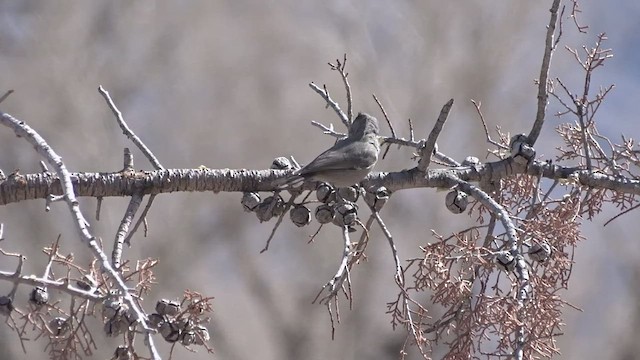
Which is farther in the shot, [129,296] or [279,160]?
[279,160]

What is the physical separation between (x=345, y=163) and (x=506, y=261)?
172mm

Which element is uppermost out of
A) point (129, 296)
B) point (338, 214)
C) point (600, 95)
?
point (600, 95)

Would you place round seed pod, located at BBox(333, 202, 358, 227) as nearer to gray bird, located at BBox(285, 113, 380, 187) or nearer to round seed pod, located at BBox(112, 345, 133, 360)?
gray bird, located at BBox(285, 113, 380, 187)

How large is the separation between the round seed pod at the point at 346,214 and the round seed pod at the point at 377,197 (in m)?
0.03

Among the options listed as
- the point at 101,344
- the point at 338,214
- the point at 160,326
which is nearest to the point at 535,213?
the point at 338,214

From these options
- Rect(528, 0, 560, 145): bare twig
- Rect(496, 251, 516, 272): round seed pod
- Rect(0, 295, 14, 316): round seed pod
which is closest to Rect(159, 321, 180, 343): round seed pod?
Rect(0, 295, 14, 316): round seed pod

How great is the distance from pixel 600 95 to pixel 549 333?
25 cm

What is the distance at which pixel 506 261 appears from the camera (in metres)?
0.55

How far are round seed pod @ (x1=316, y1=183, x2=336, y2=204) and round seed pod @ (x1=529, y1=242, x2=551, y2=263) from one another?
0.55ft

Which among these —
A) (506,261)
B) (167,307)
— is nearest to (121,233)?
(167,307)

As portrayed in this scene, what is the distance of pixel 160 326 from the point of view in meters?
0.50

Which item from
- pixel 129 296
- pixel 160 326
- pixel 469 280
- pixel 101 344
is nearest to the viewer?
pixel 129 296

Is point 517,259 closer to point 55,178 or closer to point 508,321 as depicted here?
point 508,321

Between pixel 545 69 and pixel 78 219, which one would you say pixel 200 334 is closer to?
pixel 78 219
